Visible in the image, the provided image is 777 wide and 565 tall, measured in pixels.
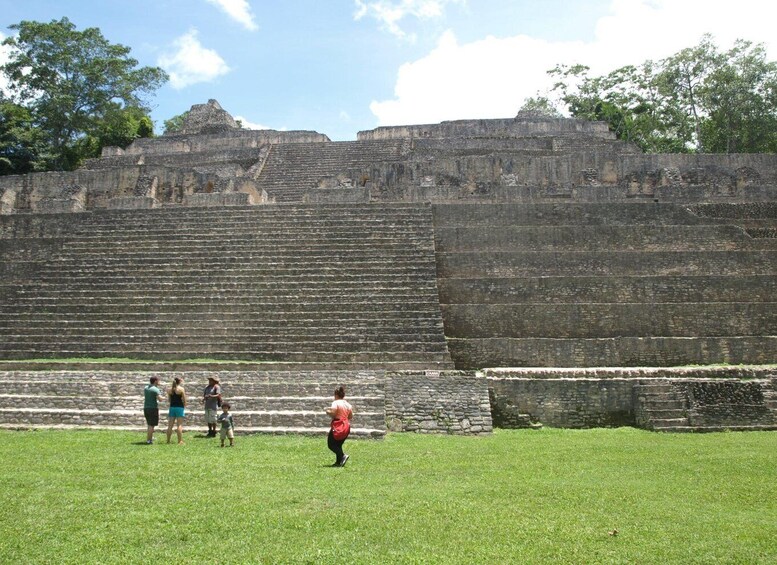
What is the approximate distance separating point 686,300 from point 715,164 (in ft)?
32.4

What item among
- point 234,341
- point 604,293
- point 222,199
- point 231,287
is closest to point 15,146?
point 222,199

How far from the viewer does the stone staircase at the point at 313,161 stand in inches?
892

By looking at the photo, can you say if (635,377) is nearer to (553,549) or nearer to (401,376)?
(401,376)

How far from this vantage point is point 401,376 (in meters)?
10.3

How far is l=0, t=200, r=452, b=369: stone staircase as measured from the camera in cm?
1251

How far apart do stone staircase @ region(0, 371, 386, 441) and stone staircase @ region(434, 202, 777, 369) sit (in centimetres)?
335

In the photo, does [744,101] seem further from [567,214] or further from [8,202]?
[8,202]

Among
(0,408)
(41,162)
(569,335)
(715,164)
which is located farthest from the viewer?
(41,162)

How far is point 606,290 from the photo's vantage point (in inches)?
543

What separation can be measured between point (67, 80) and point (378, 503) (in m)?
32.2

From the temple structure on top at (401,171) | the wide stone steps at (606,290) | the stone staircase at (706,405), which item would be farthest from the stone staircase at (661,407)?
the temple structure on top at (401,171)

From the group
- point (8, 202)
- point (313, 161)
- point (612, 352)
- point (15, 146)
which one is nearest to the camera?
point (612, 352)

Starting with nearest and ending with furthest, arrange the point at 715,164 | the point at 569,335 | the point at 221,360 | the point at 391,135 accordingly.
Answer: the point at 221,360 < the point at 569,335 < the point at 715,164 < the point at 391,135

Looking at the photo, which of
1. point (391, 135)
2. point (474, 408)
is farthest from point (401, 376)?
point (391, 135)
